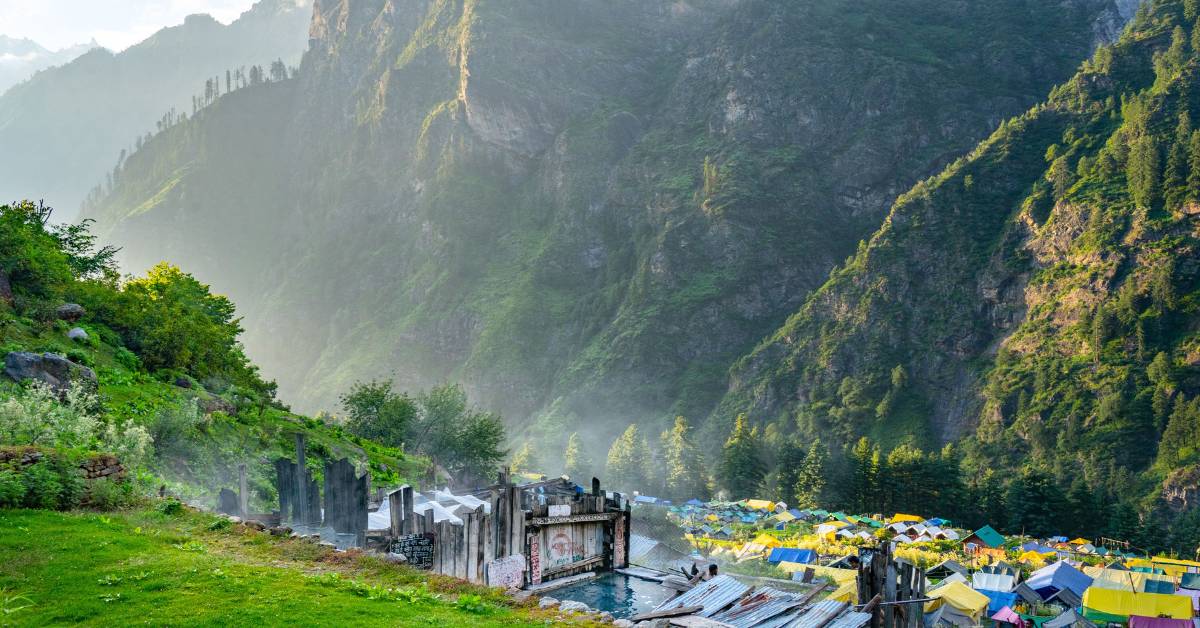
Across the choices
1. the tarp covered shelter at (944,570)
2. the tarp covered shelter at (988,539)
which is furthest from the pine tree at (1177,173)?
the tarp covered shelter at (944,570)

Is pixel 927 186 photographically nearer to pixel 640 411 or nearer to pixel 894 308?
pixel 894 308

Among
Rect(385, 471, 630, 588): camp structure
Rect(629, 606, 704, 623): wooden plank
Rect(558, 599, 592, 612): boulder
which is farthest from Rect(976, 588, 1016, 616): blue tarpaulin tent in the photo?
Rect(558, 599, 592, 612): boulder

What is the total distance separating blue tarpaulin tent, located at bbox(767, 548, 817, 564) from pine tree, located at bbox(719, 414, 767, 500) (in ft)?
157

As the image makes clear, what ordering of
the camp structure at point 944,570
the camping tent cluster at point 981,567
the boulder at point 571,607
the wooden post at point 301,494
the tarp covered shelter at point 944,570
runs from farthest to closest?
the tarp covered shelter at point 944,570 → the camp structure at point 944,570 → the camping tent cluster at point 981,567 → the wooden post at point 301,494 → the boulder at point 571,607

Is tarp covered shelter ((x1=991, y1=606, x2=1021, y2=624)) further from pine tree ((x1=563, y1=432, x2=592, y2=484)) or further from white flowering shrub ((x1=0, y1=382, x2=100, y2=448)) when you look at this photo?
pine tree ((x1=563, y1=432, x2=592, y2=484))

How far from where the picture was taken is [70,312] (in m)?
36.3

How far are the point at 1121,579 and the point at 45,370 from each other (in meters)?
57.3

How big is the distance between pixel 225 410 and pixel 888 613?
31.2 m

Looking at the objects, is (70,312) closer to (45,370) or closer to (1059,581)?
(45,370)

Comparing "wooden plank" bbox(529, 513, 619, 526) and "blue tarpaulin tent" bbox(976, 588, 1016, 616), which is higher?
"wooden plank" bbox(529, 513, 619, 526)

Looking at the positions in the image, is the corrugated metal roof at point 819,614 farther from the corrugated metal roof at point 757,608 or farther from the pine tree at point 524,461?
the pine tree at point 524,461

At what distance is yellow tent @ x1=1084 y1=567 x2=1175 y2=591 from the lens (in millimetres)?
48656

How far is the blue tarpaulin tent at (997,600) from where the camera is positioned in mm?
45875

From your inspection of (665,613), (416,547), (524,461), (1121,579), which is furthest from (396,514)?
(524,461)
